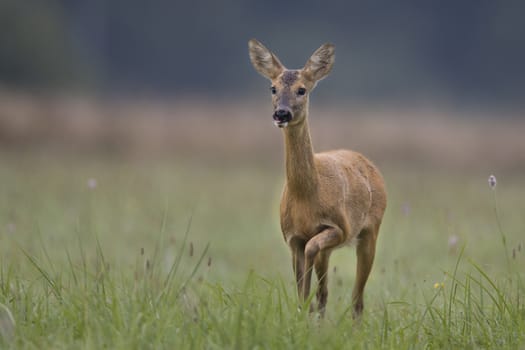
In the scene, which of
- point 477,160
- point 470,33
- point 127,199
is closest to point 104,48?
point 470,33

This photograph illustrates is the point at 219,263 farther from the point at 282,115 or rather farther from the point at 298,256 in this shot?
the point at 282,115

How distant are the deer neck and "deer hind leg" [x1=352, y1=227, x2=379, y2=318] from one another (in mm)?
803

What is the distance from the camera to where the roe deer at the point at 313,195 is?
5.63 metres

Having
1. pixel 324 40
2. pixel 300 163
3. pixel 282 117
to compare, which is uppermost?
pixel 324 40

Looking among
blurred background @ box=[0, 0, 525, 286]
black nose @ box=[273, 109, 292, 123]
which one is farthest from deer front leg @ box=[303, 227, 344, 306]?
black nose @ box=[273, 109, 292, 123]

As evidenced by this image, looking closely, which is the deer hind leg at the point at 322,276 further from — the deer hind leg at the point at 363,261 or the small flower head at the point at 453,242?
the small flower head at the point at 453,242

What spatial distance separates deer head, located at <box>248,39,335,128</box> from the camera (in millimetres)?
5707

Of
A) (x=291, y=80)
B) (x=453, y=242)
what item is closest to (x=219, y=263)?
(x=453, y=242)

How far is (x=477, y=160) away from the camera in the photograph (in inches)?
814

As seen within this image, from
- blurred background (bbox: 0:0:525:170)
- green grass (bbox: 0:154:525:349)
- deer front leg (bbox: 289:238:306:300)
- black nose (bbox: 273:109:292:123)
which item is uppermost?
blurred background (bbox: 0:0:525:170)

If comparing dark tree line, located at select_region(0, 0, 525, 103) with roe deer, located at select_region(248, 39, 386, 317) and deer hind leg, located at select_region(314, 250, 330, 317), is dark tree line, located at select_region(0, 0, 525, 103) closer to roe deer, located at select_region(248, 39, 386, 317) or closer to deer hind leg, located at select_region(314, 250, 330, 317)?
roe deer, located at select_region(248, 39, 386, 317)

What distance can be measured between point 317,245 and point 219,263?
4409 millimetres

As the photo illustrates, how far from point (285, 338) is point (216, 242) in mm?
6651

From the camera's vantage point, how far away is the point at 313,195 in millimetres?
5707
